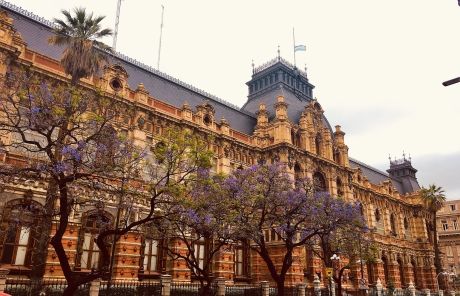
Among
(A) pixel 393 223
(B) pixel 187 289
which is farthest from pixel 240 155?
(A) pixel 393 223

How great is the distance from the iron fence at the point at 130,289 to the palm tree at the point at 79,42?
11285 millimetres

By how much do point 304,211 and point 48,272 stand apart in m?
15.0

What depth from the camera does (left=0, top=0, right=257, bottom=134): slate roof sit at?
26.6m

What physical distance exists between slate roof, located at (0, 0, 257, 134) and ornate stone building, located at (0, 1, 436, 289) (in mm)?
95

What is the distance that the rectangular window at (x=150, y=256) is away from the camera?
26.4 metres

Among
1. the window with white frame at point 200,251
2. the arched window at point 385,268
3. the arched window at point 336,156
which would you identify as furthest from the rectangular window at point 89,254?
the arched window at point 385,268

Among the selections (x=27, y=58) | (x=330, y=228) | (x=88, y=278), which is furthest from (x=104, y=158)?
(x=330, y=228)

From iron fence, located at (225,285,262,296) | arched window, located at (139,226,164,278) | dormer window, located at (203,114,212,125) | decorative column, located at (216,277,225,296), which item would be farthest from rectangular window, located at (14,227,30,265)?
dormer window, located at (203,114,212,125)

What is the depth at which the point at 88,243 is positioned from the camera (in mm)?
23875

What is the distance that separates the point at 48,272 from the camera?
2120 centimetres

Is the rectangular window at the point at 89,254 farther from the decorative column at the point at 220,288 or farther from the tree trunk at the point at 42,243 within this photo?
the decorative column at the point at 220,288

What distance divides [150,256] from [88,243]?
4.49 meters

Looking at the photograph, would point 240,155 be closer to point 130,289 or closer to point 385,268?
point 130,289

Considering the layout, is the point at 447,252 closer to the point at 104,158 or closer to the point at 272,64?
the point at 272,64
